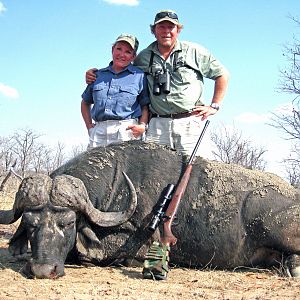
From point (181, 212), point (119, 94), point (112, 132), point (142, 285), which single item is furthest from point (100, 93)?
point (142, 285)

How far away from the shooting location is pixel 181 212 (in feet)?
18.9

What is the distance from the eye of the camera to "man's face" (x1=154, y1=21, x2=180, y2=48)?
6.67 metres

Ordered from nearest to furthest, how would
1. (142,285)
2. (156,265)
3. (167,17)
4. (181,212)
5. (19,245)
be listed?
(142,285) < (156,265) < (19,245) < (181,212) < (167,17)

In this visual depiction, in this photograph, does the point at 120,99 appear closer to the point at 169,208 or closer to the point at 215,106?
the point at 215,106

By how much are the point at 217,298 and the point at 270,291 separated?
616 mm

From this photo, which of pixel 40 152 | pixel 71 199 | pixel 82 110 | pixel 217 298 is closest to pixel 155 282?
pixel 217 298

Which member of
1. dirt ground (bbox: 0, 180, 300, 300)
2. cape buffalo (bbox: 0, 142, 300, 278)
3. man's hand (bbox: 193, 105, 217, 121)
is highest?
man's hand (bbox: 193, 105, 217, 121)

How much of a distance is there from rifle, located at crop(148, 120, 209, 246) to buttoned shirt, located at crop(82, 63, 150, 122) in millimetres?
1319

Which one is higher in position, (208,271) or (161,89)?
(161,89)

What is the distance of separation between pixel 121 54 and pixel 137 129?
3.29 ft

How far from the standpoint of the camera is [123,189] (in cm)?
575

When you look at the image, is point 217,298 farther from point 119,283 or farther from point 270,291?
point 119,283

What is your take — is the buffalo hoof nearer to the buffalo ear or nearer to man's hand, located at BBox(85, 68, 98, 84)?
the buffalo ear

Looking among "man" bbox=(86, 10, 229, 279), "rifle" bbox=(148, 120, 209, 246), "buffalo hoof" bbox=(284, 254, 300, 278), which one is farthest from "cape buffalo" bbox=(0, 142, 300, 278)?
"man" bbox=(86, 10, 229, 279)
